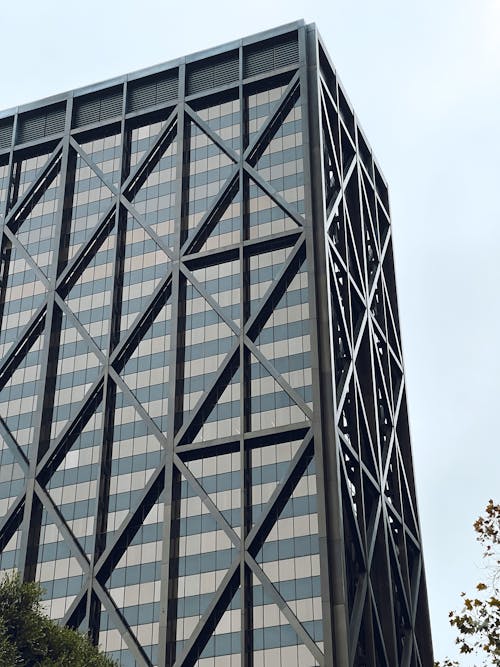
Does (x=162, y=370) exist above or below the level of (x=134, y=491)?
above

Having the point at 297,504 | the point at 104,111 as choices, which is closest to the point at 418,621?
the point at 297,504

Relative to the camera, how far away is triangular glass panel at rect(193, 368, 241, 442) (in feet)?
285

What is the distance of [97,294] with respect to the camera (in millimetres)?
98438

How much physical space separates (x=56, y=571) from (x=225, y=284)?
2482 centimetres

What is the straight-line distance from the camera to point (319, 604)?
77812 mm

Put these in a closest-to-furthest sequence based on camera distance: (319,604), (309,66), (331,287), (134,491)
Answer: (319,604)
(134,491)
(331,287)
(309,66)

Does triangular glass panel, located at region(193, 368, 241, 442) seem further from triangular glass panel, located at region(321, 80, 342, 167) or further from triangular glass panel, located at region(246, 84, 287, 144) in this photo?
triangular glass panel, located at region(321, 80, 342, 167)

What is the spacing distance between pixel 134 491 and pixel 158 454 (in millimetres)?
3130

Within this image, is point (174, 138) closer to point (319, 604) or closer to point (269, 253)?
point (269, 253)

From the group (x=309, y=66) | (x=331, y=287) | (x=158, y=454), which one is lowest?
(x=158, y=454)

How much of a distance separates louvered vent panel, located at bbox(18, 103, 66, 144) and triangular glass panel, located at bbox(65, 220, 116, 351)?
14.9m

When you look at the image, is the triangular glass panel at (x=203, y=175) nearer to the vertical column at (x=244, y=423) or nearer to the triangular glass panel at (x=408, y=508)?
the vertical column at (x=244, y=423)

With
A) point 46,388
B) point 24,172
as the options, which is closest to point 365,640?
point 46,388

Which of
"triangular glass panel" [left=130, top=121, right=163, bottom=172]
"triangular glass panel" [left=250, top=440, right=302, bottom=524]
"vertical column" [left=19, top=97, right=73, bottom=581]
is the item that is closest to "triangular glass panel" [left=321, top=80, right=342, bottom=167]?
"triangular glass panel" [left=130, top=121, right=163, bottom=172]
